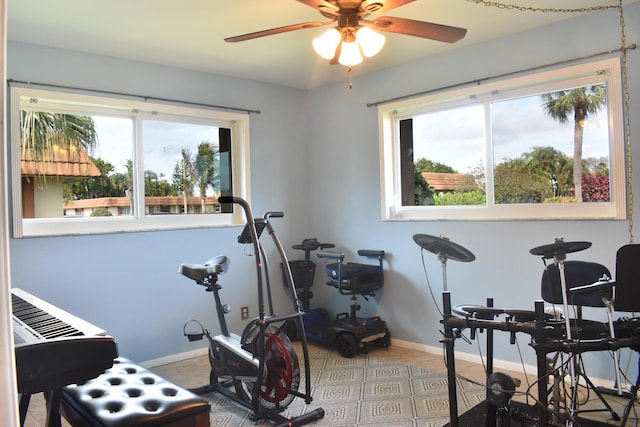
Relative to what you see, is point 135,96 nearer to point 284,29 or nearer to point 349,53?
point 284,29

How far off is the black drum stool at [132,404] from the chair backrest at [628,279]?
2.04m

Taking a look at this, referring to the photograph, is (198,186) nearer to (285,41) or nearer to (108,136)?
(108,136)

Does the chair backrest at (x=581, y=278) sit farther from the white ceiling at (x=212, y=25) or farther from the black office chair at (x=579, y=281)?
the white ceiling at (x=212, y=25)

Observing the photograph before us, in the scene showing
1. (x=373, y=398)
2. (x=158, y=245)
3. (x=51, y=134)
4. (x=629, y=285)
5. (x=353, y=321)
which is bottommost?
(x=373, y=398)

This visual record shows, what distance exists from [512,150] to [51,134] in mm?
3485

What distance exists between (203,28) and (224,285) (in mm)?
2160

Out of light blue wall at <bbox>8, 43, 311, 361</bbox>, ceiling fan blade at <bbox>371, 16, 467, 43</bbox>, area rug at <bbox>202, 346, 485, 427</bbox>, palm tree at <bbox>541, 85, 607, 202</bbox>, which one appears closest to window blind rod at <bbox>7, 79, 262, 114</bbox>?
light blue wall at <bbox>8, 43, 311, 361</bbox>

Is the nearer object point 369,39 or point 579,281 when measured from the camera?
point 369,39

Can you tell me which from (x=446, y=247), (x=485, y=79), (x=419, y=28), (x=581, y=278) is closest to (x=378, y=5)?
(x=419, y=28)

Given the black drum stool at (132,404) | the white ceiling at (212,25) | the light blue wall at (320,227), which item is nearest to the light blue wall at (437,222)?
the light blue wall at (320,227)

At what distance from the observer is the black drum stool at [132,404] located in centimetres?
160

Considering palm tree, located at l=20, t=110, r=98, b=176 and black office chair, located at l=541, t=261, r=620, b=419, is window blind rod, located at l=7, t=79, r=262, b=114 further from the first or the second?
black office chair, located at l=541, t=261, r=620, b=419

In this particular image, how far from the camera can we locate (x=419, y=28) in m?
2.19

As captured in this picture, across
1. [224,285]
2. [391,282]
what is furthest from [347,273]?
[224,285]
